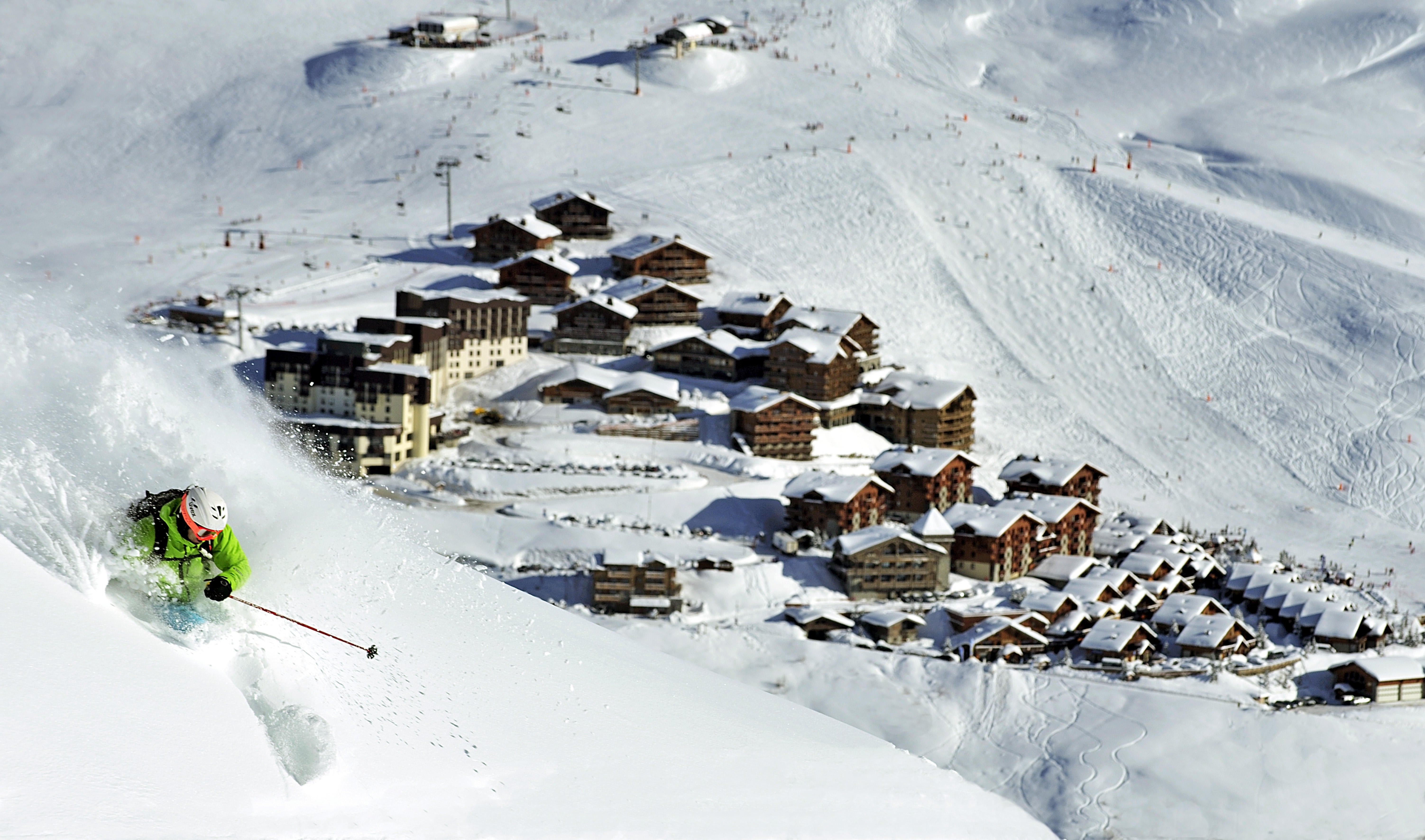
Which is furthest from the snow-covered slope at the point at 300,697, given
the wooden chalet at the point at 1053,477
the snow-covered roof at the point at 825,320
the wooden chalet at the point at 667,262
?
the wooden chalet at the point at 667,262

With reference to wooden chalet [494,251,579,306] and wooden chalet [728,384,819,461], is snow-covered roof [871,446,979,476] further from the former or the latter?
wooden chalet [494,251,579,306]

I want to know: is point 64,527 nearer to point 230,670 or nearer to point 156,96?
point 230,670

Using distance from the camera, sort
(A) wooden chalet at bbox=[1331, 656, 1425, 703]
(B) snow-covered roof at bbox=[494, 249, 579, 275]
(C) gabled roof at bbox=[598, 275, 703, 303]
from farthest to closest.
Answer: (B) snow-covered roof at bbox=[494, 249, 579, 275] < (C) gabled roof at bbox=[598, 275, 703, 303] < (A) wooden chalet at bbox=[1331, 656, 1425, 703]

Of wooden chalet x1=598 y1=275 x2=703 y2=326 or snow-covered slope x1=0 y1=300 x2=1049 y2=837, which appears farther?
wooden chalet x1=598 y1=275 x2=703 y2=326

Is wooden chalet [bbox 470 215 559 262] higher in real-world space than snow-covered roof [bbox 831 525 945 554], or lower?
higher

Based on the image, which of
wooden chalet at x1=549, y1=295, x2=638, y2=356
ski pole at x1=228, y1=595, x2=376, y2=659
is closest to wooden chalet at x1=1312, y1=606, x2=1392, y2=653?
wooden chalet at x1=549, y1=295, x2=638, y2=356

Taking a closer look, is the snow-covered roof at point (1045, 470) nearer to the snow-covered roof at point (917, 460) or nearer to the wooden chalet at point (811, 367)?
the snow-covered roof at point (917, 460)

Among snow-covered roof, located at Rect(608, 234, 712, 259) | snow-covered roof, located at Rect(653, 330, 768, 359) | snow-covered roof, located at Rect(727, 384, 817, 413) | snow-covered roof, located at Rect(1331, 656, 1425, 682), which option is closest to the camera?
snow-covered roof, located at Rect(1331, 656, 1425, 682)
